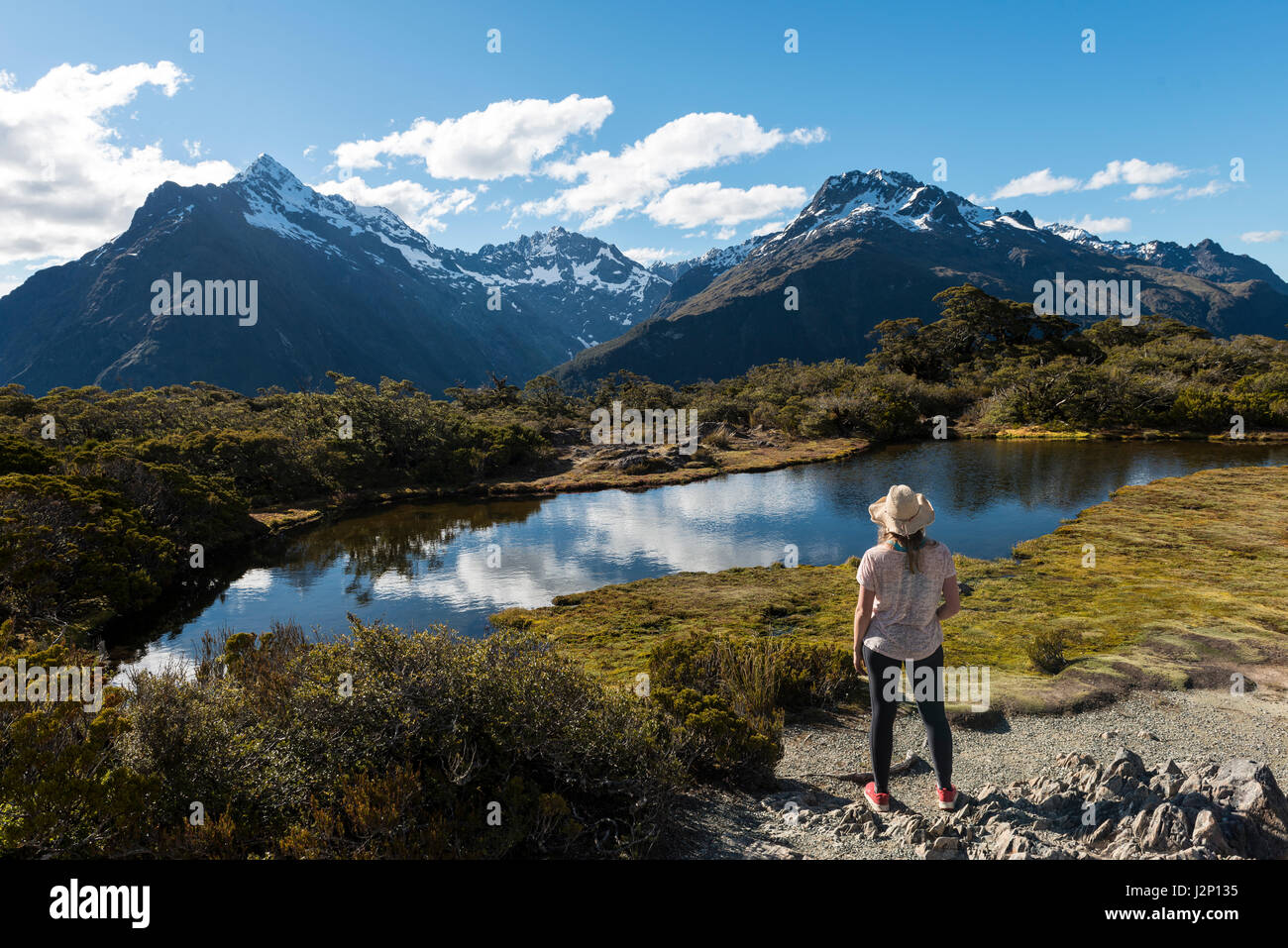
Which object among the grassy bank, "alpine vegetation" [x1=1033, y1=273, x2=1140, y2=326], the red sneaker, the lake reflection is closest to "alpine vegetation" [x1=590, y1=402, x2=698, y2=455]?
the lake reflection

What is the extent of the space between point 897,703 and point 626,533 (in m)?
23.9

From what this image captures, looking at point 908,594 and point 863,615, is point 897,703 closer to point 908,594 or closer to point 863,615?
point 863,615

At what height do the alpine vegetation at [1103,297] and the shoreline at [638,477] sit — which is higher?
the alpine vegetation at [1103,297]

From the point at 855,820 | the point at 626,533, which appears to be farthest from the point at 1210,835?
the point at 626,533

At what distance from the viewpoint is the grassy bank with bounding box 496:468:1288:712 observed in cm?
964

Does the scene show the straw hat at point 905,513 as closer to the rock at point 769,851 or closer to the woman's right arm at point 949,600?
the woman's right arm at point 949,600

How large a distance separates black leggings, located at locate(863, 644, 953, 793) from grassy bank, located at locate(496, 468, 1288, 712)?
3.64m

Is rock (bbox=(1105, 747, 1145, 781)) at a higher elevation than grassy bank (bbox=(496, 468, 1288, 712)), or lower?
higher

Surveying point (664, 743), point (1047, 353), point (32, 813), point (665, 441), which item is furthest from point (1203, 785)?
point (1047, 353)

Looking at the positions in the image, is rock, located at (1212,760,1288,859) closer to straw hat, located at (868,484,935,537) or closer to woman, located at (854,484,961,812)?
woman, located at (854,484,961,812)

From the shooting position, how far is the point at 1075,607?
544 inches

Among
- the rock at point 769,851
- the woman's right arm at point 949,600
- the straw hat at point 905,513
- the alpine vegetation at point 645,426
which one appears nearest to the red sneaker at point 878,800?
the rock at point 769,851

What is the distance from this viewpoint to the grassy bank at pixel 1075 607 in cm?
964

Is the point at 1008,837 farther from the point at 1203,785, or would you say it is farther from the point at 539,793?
the point at 539,793
